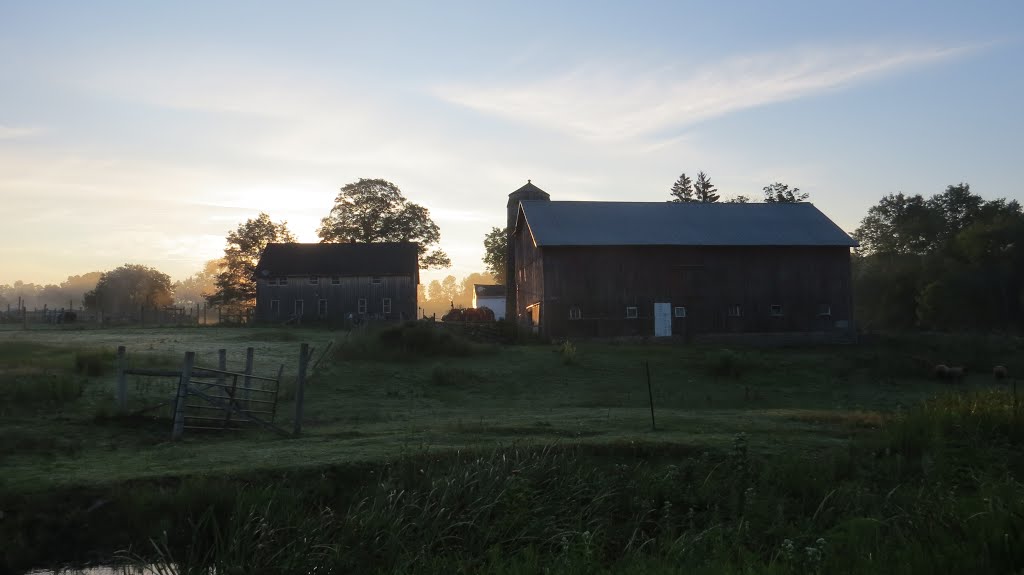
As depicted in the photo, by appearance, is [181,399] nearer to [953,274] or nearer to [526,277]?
[526,277]

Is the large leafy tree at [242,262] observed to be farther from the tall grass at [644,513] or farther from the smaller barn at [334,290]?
the tall grass at [644,513]

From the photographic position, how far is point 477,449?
13.7 metres

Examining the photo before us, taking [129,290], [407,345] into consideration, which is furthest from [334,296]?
[129,290]

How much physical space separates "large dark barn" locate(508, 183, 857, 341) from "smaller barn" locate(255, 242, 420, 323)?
45.7ft

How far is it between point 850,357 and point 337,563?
3299 centimetres

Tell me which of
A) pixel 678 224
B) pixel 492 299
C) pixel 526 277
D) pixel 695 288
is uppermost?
pixel 678 224

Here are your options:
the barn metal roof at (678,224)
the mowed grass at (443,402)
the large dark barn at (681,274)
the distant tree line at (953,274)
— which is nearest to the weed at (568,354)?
the mowed grass at (443,402)

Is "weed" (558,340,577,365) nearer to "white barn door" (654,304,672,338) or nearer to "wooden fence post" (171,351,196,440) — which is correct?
"white barn door" (654,304,672,338)

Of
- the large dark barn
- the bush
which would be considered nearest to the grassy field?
the bush

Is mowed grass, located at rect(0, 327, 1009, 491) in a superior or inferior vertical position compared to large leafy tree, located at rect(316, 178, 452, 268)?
inferior

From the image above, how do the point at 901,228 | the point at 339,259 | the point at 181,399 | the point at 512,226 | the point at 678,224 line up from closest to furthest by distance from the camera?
the point at 181,399 < the point at 678,224 < the point at 512,226 < the point at 339,259 < the point at 901,228

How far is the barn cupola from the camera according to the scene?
177 ft

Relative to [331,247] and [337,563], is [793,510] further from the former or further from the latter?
[331,247]

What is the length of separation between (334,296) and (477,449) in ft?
152
